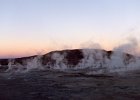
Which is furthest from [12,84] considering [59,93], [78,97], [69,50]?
[69,50]

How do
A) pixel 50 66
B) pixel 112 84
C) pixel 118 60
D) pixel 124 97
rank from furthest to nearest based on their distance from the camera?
pixel 50 66 → pixel 118 60 → pixel 112 84 → pixel 124 97

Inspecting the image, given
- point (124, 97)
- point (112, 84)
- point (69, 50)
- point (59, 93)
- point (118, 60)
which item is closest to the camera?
point (124, 97)

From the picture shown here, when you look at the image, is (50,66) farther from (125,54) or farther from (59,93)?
(59,93)

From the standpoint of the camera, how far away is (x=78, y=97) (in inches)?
679

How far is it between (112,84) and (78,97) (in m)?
4.73

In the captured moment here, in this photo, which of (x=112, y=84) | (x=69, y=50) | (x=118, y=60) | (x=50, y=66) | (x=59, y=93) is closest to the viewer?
(x=59, y=93)

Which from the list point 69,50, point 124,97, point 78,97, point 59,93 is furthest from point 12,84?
point 69,50

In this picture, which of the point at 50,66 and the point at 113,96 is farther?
the point at 50,66

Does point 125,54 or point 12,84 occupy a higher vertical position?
point 125,54

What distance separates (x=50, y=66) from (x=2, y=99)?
23.0m

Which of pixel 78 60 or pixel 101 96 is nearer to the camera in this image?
pixel 101 96

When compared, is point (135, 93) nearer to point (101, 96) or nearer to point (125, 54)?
point (101, 96)

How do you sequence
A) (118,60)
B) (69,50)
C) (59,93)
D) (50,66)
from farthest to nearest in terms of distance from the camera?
(69,50), (50,66), (118,60), (59,93)

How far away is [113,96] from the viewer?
1722 centimetres
